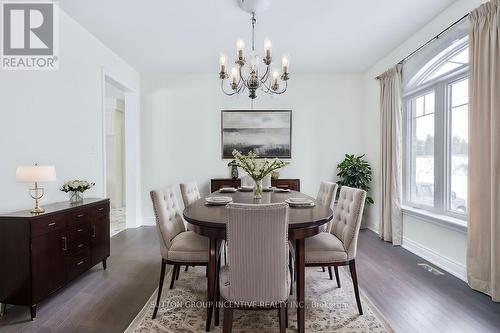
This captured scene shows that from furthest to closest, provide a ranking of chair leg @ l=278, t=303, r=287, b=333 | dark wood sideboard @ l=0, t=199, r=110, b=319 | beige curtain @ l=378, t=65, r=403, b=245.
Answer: beige curtain @ l=378, t=65, r=403, b=245
dark wood sideboard @ l=0, t=199, r=110, b=319
chair leg @ l=278, t=303, r=287, b=333

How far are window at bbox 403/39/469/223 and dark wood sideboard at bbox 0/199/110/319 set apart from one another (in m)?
4.24

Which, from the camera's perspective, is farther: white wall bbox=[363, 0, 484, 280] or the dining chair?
white wall bbox=[363, 0, 484, 280]

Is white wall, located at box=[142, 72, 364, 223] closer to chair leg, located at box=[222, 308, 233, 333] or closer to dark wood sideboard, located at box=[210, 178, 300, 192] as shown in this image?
dark wood sideboard, located at box=[210, 178, 300, 192]

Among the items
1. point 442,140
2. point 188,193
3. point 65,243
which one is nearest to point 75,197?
point 65,243

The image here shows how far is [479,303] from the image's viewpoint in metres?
2.37

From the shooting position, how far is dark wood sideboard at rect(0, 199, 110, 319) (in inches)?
86.4

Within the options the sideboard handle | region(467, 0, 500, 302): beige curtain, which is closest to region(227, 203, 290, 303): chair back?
Answer: the sideboard handle

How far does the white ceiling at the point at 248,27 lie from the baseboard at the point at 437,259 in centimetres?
287

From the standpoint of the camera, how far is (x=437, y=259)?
3.30 meters

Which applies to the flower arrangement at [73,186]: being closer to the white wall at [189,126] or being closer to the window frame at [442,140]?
the white wall at [189,126]

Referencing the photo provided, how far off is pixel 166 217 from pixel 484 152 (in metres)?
3.03

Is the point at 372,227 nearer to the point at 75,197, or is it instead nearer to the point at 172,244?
the point at 172,244

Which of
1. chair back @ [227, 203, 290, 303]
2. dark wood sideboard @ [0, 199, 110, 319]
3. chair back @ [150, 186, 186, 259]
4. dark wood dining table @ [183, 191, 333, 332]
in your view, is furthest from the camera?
chair back @ [150, 186, 186, 259]

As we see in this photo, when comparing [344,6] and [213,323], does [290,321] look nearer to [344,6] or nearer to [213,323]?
[213,323]
